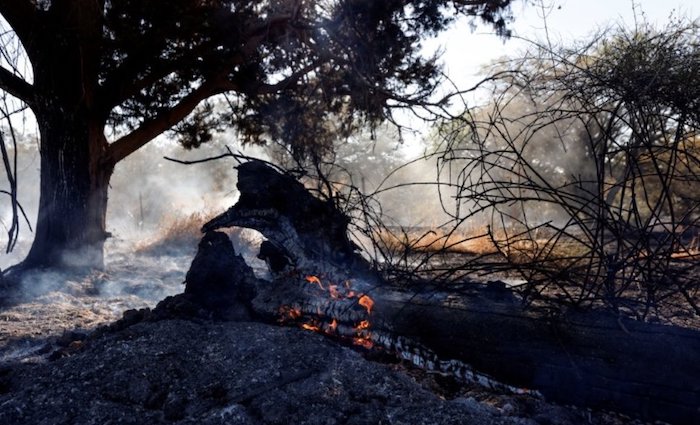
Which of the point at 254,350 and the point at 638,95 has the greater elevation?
the point at 638,95

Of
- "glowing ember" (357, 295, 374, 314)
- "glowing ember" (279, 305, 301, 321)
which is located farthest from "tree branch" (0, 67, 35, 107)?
"glowing ember" (357, 295, 374, 314)

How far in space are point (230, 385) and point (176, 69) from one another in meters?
5.21

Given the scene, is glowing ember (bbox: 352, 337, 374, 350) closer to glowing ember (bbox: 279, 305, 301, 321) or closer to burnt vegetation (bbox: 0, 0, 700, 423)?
burnt vegetation (bbox: 0, 0, 700, 423)

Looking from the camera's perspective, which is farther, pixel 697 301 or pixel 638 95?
pixel 697 301

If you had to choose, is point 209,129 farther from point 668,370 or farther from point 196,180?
point 196,180

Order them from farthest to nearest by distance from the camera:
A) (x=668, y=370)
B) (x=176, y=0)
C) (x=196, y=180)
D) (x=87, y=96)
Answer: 1. (x=196, y=180)
2. (x=87, y=96)
3. (x=176, y=0)
4. (x=668, y=370)

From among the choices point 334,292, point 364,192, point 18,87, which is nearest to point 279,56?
point 364,192

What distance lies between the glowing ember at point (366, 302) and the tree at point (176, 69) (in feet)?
8.06

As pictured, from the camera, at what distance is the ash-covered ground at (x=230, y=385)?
202cm

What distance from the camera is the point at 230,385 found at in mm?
2293

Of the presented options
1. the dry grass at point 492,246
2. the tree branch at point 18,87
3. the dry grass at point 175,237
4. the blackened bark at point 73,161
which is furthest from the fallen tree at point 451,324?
the dry grass at point 175,237

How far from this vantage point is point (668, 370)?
1963 millimetres

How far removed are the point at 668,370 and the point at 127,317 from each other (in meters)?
3.19

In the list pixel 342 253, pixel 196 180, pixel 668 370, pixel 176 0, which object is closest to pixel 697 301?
pixel 668 370
